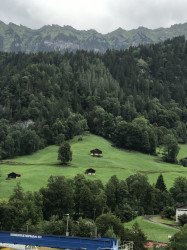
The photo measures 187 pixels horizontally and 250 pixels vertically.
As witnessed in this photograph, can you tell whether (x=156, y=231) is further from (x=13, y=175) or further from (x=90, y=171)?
(x=13, y=175)

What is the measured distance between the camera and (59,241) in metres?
40.7

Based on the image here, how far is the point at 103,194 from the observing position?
9094 cm

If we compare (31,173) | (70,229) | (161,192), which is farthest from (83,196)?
(31,173)

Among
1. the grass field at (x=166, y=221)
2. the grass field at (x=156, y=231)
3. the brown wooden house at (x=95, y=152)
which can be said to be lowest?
the grass field at (x=166, y=221)

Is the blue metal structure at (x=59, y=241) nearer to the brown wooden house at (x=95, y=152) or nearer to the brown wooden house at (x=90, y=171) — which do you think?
the brown wooden house at (x=90, y=171)

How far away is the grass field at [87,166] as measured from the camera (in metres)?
117

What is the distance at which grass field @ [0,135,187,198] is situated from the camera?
117 m

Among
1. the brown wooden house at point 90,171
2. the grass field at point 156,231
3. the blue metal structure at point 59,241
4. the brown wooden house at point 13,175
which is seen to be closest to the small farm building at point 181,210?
the grass field at point 156,231

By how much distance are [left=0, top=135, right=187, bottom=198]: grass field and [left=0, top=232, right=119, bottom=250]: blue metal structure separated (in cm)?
5974

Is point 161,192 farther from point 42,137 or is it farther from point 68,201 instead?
point 42,137

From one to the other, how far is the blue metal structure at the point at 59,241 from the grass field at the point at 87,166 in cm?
5974

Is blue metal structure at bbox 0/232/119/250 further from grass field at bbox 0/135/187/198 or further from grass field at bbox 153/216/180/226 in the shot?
grass field at bbox 0/135/187/198

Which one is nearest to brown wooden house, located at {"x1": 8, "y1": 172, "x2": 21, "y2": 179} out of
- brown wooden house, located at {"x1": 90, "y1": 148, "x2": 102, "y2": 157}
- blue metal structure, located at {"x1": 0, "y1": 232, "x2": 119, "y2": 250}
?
brown wooden house, located at {"x1": 90, "y1": 148, "x2": 102, "y2": 157}

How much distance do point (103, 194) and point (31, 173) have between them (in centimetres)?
4065
